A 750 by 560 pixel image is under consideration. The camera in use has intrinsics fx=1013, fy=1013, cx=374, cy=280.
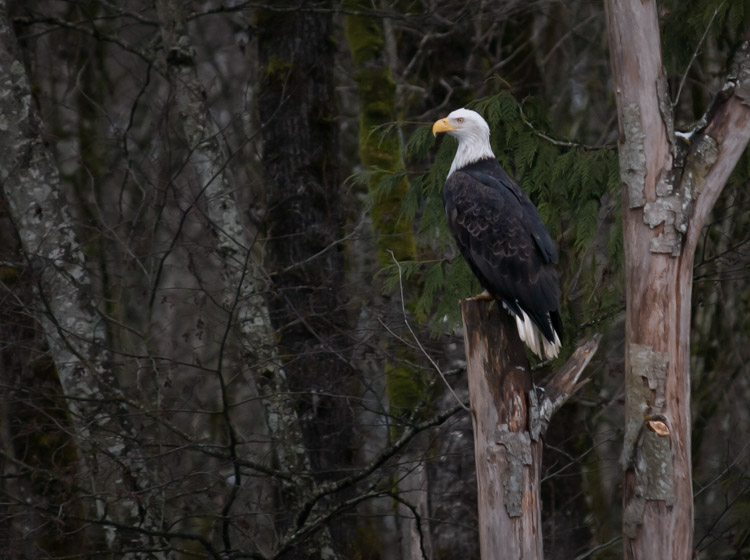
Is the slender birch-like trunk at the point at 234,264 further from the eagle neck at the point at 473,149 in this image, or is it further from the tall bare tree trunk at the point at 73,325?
the eagle neck at the point at 473,149

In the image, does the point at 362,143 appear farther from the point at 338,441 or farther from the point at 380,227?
the point at 338,441

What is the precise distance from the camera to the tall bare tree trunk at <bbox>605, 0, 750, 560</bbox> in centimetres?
462

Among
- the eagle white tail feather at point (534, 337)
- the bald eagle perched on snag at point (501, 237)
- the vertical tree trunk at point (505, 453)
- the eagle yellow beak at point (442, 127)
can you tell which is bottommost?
the vertical tree trunk at point (505, 453)

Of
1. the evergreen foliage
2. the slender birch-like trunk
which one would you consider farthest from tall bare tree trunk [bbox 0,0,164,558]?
the evergreen foliage

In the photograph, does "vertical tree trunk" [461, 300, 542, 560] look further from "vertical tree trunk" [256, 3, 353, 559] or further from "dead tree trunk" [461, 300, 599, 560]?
"vertical tree trunk" [256, 3, 353, 559]

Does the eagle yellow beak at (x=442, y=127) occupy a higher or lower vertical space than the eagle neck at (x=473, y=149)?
higher

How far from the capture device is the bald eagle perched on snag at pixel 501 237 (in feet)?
16.2

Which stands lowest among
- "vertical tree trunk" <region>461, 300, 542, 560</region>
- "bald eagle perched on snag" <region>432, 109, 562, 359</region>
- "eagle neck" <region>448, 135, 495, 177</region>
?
"vertical tree trunk" <region>461, 300, 542, 560</region>

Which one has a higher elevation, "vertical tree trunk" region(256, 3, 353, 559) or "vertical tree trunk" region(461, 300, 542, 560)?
"vertical tree trunk" region(256, 3, 353, 559)

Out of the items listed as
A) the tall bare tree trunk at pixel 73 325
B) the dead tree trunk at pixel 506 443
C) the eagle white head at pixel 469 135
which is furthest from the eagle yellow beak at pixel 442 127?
the tall bare tree trunk at pixel 73 325

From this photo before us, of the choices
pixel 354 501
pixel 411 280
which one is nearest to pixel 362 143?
pixel 411 280

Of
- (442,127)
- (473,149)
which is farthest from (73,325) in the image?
(473,149)

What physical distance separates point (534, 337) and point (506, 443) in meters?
0.74

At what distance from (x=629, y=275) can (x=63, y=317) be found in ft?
11.3
